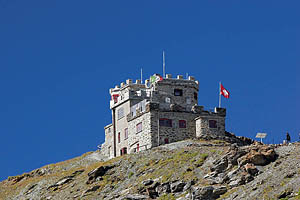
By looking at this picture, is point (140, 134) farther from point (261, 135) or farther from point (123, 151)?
point (261, 135)

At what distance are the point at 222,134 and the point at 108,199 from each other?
86.8 feet

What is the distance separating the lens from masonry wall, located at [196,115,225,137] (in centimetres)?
11201

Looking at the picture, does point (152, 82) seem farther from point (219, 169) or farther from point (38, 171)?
point (219, 169)

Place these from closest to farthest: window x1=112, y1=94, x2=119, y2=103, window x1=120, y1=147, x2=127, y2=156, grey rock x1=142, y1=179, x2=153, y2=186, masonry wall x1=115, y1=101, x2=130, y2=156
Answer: grey rock x1=142, y1=179, x2=153, y2=186 → window x1=120, y1=147, x2=127, y2=156 → masonry wall x1=115, y1=101, x2=130, y2=156 → window x1=112, y1=94, x2=119, y2=103

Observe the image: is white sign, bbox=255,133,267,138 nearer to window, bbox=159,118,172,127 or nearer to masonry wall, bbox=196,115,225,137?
masonry wall, bbox=196,115,225,137

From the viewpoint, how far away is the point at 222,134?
372ft

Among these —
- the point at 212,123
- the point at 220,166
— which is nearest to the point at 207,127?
the point at 212,123

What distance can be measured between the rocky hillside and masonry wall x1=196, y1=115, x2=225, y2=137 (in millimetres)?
3193

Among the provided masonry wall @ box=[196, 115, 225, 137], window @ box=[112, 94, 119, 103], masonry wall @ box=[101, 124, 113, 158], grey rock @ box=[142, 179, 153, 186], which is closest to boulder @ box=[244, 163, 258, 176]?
grey rock @ box=[142, 179, 153, 186]

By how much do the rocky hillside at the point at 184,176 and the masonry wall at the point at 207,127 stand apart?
3193 mm

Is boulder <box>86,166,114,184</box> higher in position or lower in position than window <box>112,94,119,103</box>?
lower

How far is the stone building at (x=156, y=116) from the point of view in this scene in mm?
111875

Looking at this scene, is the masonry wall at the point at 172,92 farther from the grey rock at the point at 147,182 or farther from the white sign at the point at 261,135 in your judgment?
the grey rock at the point at 147,182

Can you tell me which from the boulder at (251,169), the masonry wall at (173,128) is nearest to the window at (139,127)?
the masonry wall at (173,128)
